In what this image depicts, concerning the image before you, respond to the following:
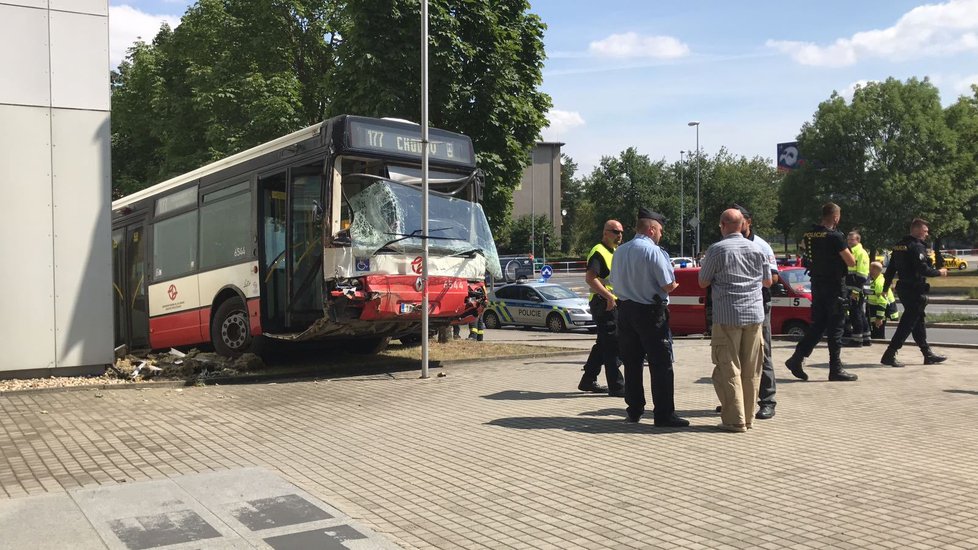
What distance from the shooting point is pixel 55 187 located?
10062mm

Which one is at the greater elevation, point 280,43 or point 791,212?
point 280,43

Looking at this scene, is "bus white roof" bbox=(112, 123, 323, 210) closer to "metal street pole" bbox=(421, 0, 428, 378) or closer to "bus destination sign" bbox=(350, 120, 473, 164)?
"bus destination sign" bbox=(350, 120, 473, 164)

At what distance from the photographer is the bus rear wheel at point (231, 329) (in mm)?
11794

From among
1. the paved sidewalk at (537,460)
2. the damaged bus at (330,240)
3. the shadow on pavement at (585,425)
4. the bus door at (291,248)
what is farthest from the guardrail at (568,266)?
the shadow on pavement at (585,425)

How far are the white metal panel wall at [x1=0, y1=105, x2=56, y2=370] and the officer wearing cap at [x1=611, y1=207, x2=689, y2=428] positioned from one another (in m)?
6.65

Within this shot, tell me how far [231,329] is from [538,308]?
48.1ft

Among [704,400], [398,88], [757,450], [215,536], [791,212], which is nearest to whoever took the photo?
[215,536]

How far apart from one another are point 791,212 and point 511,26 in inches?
1619

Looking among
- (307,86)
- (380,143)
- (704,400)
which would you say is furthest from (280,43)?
(704,400)

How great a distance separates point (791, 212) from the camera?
185 ft

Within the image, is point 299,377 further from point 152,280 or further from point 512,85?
point 512,85

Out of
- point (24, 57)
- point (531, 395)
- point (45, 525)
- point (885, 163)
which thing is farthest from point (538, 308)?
point (885, 163)

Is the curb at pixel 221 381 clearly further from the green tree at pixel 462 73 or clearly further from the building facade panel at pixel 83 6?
the green tree at pixel 462 73

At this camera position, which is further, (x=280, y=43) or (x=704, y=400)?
(x=280, y=43)
